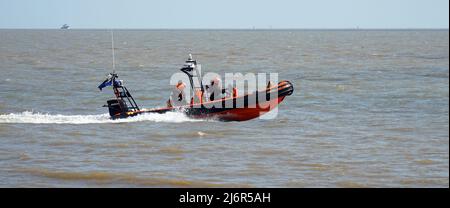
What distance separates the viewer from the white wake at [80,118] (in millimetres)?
23781

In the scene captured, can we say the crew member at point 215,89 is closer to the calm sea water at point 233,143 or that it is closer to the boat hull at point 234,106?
the boat hull at point 234,106

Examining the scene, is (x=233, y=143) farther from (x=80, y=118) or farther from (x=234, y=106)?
(x=80, y=118)

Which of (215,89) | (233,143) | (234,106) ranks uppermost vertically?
(215,89)

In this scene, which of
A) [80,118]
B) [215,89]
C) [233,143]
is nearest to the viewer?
[233,143]

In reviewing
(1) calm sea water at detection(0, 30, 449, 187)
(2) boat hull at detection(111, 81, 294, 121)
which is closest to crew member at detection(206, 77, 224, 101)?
(2) boat hull at detection(111, 81, 294, 121)

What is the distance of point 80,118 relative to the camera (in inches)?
988

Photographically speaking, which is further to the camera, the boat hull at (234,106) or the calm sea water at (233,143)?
the boat hull at (234,106)

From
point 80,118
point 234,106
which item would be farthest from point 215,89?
point 80,118

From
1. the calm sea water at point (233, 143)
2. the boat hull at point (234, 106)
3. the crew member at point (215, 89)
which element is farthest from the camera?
the crew member at point (215, 89)

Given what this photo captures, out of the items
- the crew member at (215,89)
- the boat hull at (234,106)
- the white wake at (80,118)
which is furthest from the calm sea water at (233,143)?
the crew member at (215,89)

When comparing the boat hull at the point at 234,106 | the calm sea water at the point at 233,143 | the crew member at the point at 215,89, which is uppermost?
the crew member at the point at 215,89

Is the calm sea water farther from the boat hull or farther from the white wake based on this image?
the boat hull

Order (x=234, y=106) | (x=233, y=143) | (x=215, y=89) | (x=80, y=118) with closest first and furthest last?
1. (x=233, y=143)
2. (x=234, y=106)
3. (x=215, y=89)
4. (x=80, y=118)
